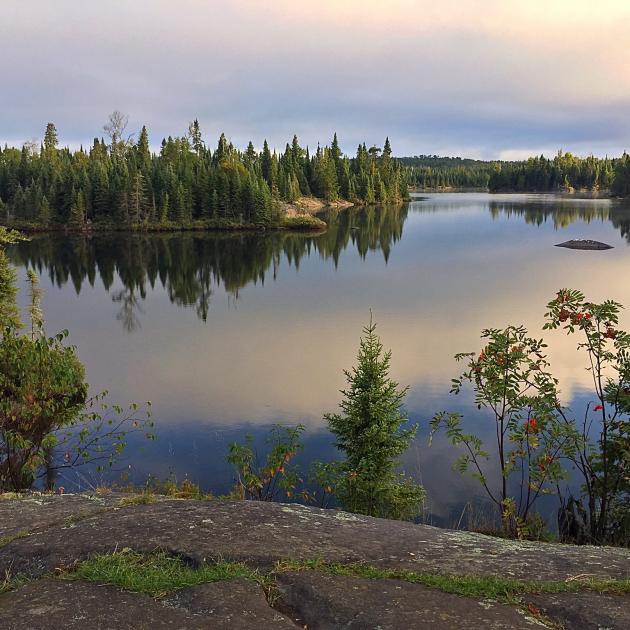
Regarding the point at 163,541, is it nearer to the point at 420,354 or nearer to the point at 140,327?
the point at 420,354

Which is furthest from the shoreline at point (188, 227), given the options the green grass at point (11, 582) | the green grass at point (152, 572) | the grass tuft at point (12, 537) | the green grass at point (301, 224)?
the green grass at point (11, 582)

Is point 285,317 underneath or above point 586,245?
underneath

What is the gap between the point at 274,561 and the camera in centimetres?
558

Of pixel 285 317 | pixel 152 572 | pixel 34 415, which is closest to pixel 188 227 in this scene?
pixel 285 317

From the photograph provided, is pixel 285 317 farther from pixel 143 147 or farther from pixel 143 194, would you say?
pixel 143 147

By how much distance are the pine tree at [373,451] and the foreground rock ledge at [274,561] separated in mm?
8153

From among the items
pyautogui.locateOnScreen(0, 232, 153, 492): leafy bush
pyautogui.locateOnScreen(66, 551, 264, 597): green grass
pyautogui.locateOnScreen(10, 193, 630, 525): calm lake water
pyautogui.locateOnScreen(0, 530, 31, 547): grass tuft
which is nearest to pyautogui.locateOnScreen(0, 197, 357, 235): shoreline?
pyautogui.locateOnScreen(10, 193, 630, 525): calm lake water

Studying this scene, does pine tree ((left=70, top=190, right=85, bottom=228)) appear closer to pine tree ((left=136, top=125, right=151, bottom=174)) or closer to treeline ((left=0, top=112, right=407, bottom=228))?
treeline ((left=0, top=112, right=407, bottom=228))

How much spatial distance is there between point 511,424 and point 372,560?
574cm

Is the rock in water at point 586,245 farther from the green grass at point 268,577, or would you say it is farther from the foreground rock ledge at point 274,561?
the green grass at point 268,577

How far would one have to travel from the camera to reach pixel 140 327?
41.4m

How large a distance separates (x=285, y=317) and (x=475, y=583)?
39.2 m

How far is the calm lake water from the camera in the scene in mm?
22547

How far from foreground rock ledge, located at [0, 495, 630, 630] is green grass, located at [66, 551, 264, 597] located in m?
0.12
